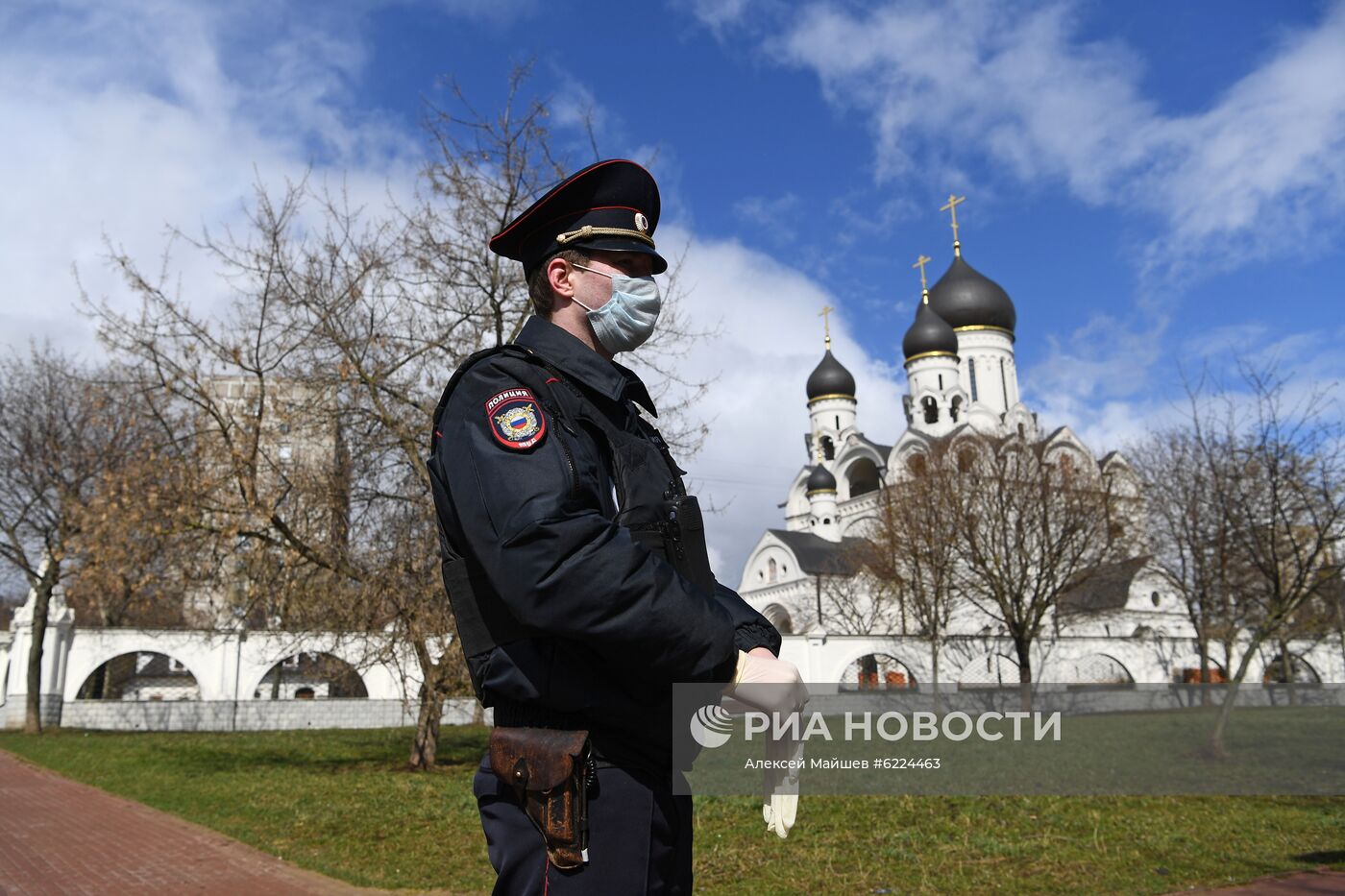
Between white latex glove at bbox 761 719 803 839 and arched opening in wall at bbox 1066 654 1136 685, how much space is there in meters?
39.1

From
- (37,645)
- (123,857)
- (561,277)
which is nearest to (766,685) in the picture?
(561,277)

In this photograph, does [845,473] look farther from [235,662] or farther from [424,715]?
[424,715]

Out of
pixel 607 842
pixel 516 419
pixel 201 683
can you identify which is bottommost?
pixel 201 683

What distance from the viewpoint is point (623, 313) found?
7.48 feet

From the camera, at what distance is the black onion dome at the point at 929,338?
59.7m

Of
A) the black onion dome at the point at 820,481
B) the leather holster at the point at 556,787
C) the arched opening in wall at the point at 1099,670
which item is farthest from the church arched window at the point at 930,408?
the leather holster at the point at 556,787

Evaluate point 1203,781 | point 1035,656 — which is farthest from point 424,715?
point 1035,656

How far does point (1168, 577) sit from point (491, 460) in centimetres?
3027

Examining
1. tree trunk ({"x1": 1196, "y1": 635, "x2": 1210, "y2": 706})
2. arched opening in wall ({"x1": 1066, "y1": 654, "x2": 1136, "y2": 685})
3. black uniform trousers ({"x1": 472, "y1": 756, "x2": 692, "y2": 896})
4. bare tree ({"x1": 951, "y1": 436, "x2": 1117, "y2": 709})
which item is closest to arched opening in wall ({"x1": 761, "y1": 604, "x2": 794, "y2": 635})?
arched opening in wall ({"x1": 1066, "y1": 654, "x2": 1136, "y2": 685})

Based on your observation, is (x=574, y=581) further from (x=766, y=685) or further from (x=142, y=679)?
(x=142, y=679)

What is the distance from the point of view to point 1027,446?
1225 inches

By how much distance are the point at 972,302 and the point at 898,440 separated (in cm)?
1175

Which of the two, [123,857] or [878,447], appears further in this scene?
[878,447]

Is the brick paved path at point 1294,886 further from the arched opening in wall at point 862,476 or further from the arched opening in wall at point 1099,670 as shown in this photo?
the arched opening in wall at point 862,476
